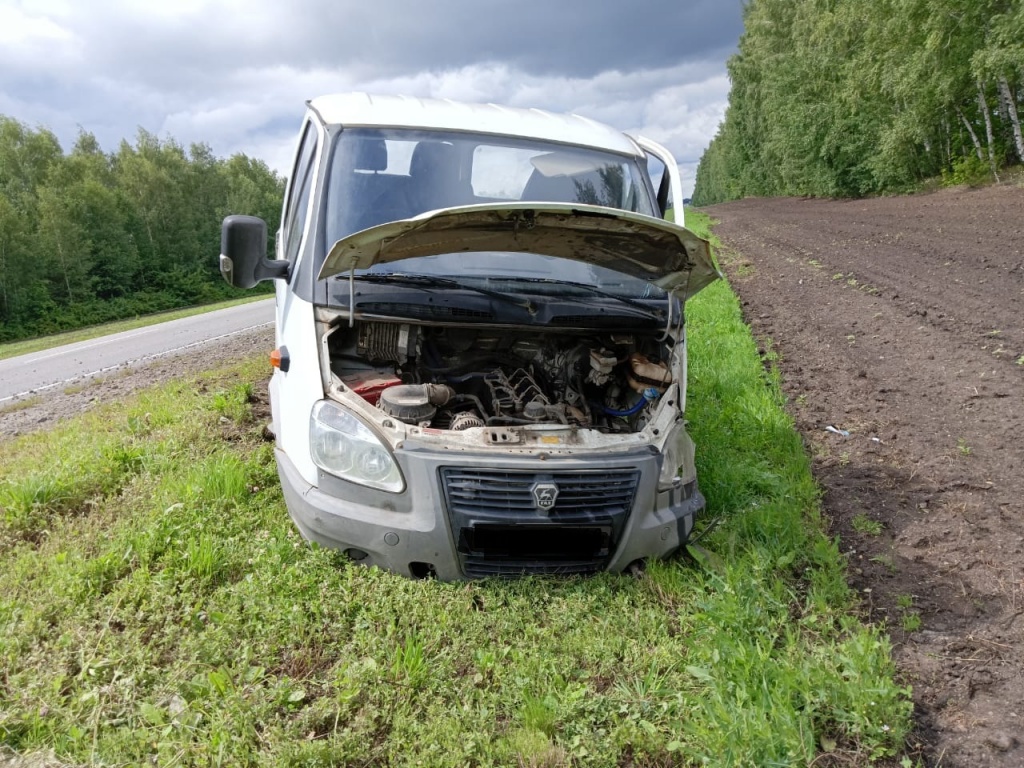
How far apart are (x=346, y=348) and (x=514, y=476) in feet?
4.25

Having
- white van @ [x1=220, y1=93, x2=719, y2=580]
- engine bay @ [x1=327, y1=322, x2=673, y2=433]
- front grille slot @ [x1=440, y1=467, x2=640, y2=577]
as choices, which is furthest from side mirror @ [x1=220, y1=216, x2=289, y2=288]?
front grille slot @ [x1=440, y1=467, x2=640, y2=577]

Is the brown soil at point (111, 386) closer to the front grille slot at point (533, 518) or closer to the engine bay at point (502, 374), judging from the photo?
the engine bay at point (502, 374)

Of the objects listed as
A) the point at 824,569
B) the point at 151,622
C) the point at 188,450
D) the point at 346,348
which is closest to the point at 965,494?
the point at 824,569

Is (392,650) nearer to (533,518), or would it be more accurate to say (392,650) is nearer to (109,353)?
(533,518)

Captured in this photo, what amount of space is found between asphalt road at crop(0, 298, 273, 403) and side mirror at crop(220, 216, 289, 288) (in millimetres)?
8006

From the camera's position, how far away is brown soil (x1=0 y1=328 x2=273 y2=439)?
278 inches

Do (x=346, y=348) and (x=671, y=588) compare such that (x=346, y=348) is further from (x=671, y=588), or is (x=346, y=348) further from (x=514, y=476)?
(x=671, y=588)

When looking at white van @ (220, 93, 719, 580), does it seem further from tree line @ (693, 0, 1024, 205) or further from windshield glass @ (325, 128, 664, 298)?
tree line @ (693, 0, 1024, 205)

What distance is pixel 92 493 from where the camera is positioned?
13.6ft

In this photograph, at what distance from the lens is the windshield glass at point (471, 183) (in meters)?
3.63

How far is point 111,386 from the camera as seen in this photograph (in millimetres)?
8555

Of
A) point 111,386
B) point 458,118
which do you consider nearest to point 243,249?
point 458,118

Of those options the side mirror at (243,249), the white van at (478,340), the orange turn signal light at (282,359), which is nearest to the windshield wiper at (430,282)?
the white van at (478,340)

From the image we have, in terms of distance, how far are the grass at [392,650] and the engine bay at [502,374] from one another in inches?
32.4
